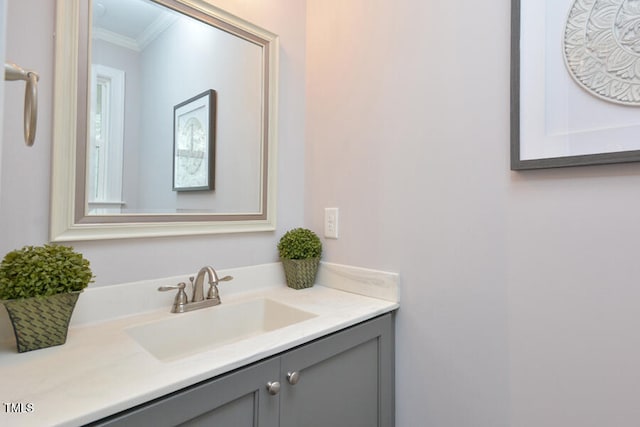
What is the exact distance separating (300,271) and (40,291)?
30.8 inches

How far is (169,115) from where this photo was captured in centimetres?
109

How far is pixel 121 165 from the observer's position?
3.23ft

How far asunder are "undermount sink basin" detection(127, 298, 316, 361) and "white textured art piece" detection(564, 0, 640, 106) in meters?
0.95

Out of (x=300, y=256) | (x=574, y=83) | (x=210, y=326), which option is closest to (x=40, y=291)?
(x=210, y=326)

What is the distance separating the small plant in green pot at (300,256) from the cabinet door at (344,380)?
1.18 feet

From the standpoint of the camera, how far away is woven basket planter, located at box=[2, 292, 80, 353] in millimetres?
708

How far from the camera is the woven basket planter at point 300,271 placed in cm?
129

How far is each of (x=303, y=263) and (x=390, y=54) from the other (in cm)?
83

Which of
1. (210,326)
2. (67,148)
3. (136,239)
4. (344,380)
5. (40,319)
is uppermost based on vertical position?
(67,148)

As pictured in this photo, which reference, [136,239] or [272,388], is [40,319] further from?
[272,388]

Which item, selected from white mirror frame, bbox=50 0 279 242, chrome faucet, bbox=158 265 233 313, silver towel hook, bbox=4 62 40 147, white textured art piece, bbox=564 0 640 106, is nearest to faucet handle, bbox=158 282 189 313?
chrome faucet, bbox=158 265 233 313

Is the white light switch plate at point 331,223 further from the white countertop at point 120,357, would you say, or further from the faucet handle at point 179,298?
the faucet handle at point 179,298

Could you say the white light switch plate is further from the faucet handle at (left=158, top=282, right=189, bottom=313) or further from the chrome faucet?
the faucet handle at (left=158, top=282, right=189, bottom=313)

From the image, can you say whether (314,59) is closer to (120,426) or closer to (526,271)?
(526,271)
